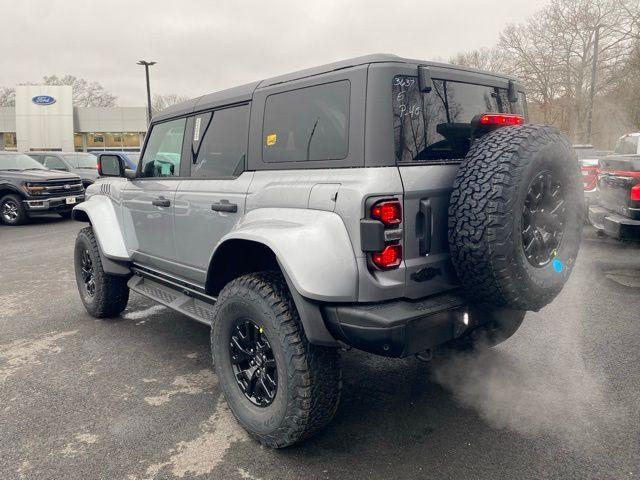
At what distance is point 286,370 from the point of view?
2.50 meters

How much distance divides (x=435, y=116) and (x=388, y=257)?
0.85 metres

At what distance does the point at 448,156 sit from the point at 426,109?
274 mm

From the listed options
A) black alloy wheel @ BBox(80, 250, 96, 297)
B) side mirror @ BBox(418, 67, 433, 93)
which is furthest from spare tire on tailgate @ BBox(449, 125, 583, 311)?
black alloy wheel @ BBox(80, 250, 96, 297)

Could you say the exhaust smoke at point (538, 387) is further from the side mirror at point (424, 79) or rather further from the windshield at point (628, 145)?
the windshield at point (628, 145)

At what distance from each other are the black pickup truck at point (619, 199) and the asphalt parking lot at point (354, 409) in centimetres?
129

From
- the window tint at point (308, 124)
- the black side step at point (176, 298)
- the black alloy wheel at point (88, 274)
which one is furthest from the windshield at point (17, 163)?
the window tint at point (308, 124)

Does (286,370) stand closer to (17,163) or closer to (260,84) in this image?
(260,84)

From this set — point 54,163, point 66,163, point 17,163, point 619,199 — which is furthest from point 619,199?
point 54,163

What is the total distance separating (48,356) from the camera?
4.08 m

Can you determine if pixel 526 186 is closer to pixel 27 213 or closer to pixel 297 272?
pixel 297 272

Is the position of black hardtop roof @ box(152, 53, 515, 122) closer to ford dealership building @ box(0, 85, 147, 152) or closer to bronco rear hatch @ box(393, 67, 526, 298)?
bronco rear hatch @ box(393, 67, 526, 298)

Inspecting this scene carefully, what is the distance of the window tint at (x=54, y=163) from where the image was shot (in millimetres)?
15930

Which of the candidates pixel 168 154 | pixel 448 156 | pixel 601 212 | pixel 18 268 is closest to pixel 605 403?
pixel 448 156

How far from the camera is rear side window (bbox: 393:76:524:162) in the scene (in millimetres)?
2521
